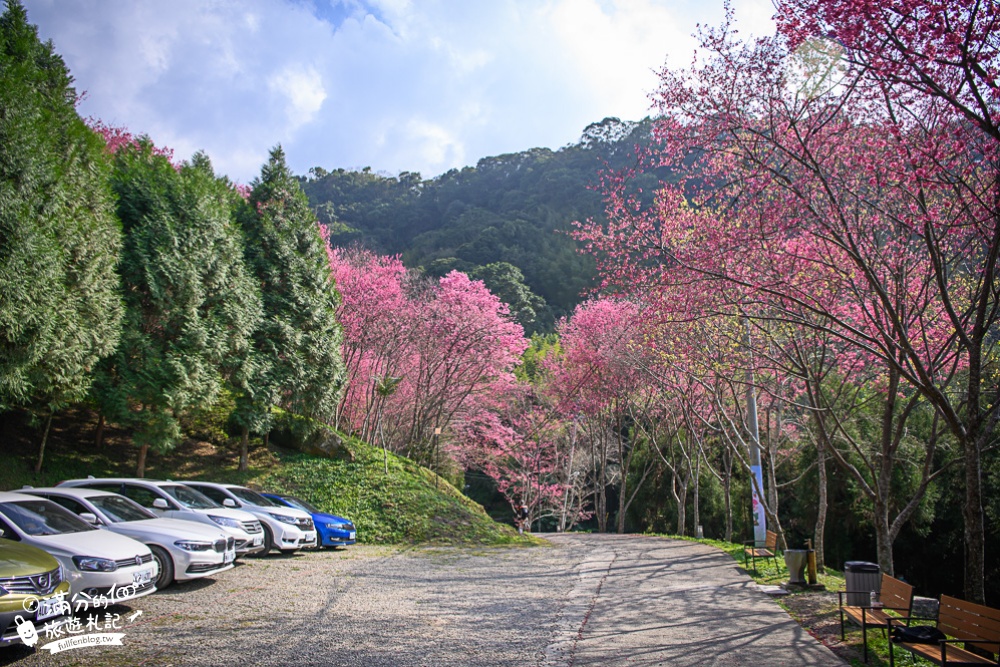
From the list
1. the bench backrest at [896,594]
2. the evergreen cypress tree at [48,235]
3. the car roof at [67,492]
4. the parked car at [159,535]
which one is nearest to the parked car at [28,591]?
the parked car at [159,535]

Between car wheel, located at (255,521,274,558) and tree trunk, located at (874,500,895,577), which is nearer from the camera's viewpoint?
tree trunk, located at (874,500,895,577)

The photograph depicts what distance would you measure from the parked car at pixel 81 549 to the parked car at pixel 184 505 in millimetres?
2189

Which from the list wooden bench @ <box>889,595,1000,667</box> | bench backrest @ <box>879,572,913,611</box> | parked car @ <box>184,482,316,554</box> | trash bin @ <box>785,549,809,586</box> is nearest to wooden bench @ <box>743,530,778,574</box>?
trash bin @ <box>785,549,809,586</box>

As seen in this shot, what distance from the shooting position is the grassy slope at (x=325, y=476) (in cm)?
1677

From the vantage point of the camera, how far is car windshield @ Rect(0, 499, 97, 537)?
24.1ft

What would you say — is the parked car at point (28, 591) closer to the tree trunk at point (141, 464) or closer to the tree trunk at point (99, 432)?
the tree trunk at point (141, 464)

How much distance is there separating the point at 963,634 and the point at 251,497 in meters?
12.8

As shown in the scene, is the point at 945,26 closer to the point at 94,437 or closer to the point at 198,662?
the point at 198,662

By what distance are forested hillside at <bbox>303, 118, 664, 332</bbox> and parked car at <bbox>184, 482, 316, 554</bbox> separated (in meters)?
31.3

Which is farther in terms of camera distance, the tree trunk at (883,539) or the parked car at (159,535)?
the tree trunk at (883,539)

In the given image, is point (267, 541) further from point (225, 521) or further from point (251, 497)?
point (225, 521)

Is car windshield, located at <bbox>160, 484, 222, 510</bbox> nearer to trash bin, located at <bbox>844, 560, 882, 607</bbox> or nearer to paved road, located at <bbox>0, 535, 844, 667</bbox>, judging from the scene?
paved road, located at <bbox>0, 535, 844, 667</bbox>

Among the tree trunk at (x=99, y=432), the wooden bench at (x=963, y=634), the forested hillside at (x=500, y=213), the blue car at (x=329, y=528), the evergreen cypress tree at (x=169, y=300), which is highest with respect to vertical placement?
the forested hillside at (x=500, y=213)

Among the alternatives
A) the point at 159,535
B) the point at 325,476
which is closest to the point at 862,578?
the point at 159,535
